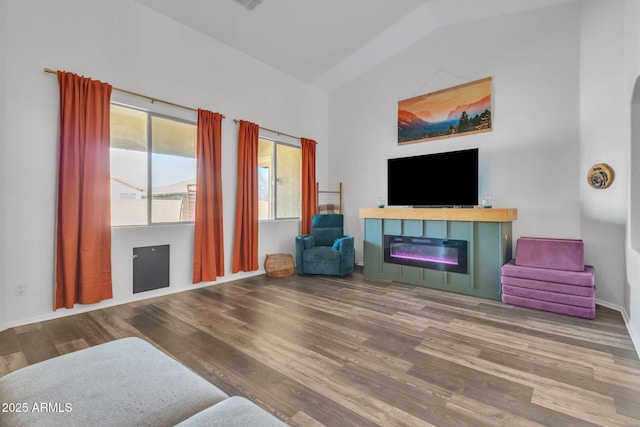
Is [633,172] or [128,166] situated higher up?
[128,166]

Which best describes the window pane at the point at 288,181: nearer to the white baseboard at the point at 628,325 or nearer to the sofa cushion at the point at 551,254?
the sofa cushion at the point at 551,254

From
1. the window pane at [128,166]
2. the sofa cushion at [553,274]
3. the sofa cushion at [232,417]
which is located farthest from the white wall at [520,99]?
the sofa cushion at [232,417]

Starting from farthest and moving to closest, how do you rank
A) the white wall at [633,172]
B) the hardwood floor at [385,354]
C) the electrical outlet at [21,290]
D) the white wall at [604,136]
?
the white wall at [604,136] < the electrical outlet at [21,290] < the white wall at [633,172] < the hardwood floor at [385,354]

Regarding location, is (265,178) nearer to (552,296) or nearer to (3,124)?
(3,124)

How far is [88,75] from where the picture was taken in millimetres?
3131

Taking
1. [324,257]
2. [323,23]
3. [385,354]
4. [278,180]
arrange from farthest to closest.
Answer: [278,180], [324,257], [323,23], [385,354]

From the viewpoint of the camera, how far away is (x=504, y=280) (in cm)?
334

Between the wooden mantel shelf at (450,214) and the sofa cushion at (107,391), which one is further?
the wooden mantel shelf at (450,214)

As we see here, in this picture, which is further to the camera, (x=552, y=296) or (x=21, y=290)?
(x=552, y=296)

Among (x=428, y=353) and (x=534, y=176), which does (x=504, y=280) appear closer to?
(x=534, y=176)

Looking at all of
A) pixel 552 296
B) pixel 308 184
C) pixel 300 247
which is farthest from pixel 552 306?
pixel 308 184

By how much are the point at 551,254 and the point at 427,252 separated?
55.4 inches

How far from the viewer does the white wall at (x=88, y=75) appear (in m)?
2.73

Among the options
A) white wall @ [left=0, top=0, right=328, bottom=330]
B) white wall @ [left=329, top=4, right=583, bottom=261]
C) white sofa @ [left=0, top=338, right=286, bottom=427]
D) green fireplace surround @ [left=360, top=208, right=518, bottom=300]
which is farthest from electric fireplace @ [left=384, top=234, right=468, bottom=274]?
white sofa @ [left=0, top=338, right=286, bottom=427]
